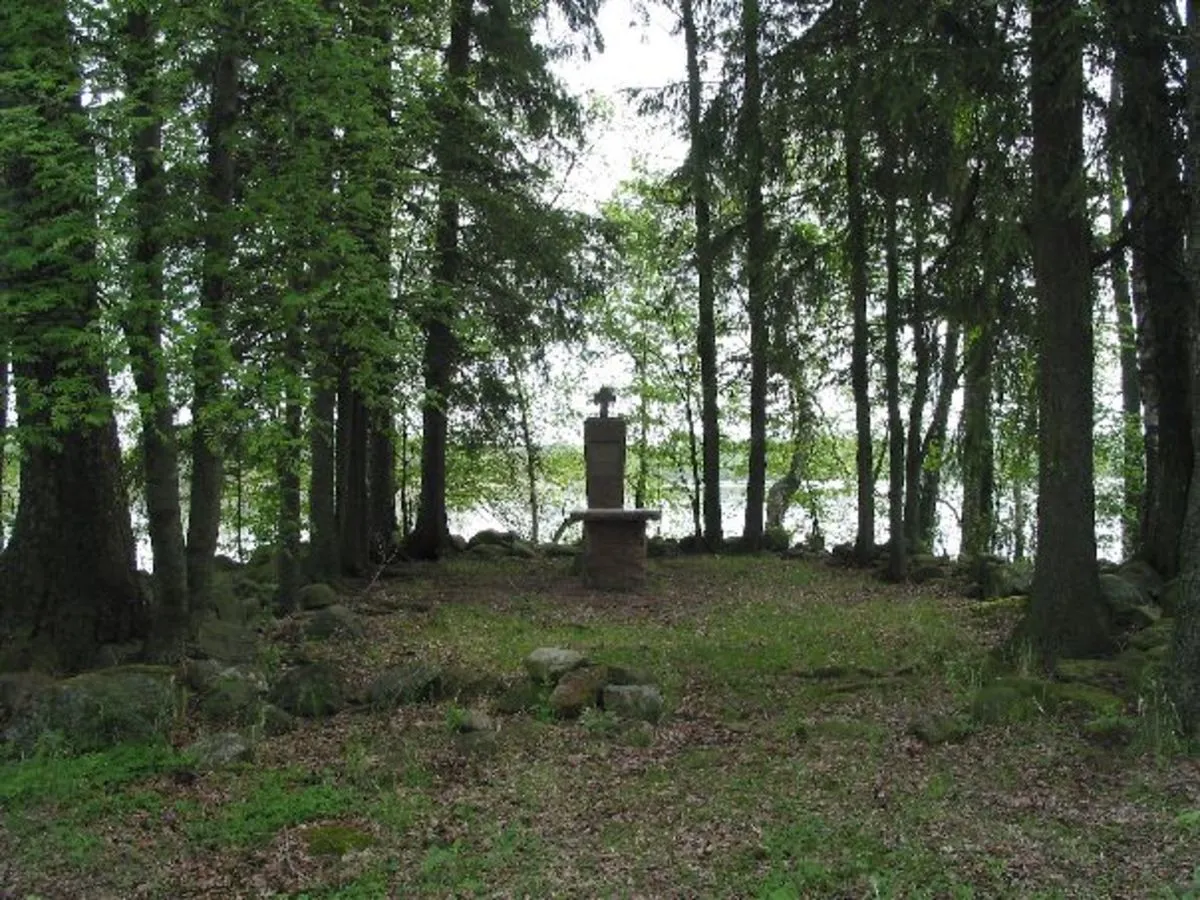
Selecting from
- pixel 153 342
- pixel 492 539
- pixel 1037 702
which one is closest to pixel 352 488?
pixel 492 539

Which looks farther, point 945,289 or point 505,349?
point 505,349

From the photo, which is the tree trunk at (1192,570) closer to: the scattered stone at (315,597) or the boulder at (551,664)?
the boulder at (551,664)

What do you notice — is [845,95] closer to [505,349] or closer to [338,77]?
[338,77]

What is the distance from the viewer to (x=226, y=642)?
360 inches

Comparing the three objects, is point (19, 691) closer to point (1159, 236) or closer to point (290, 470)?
point (290, 470)

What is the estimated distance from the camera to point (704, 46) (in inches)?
710

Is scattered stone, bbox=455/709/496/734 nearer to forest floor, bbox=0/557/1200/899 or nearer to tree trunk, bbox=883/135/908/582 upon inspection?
forest floor, bbox=0/557/1200/899

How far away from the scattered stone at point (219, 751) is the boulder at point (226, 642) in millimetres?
1807

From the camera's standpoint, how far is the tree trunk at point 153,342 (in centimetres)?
698

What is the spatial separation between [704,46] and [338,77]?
451 inches

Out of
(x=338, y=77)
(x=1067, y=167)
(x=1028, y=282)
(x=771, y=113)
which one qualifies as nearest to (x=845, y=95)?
(x=771, y=113)

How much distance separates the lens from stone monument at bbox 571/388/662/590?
14.9 meters

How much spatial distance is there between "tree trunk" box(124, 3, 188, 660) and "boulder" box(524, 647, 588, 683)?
2.82 metres

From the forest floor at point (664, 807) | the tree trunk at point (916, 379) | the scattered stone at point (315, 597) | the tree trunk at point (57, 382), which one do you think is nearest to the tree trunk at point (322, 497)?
the scattered stone at point (315, 597)
